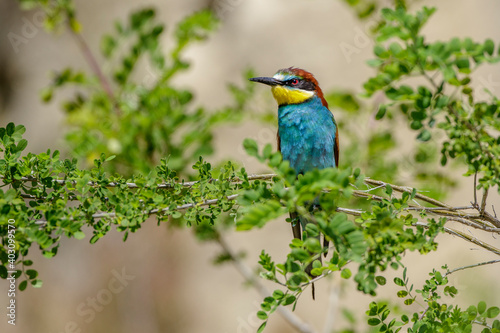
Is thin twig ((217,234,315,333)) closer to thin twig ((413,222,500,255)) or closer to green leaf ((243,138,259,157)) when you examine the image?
thin twig ((413,222,500,255))

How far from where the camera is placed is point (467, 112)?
4.71 feet

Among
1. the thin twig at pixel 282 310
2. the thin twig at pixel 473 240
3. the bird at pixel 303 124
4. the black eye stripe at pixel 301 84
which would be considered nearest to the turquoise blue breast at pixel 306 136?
the bird at pixel 303 124

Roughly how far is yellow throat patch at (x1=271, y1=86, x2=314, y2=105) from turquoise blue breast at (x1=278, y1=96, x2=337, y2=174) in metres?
0.03

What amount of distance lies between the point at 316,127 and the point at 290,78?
Answer: 1.11 feet

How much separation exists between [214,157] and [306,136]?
2219 millimetres

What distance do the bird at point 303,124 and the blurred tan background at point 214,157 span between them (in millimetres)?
1932

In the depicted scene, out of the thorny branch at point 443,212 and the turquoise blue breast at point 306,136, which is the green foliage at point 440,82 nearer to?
the thorny branch at point 443,212

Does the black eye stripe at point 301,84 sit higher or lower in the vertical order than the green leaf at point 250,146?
higher

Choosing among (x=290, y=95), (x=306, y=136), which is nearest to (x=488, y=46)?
(x=306, y=136)

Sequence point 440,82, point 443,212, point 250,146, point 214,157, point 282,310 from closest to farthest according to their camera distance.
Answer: point 250,146
point 440,82
point 443,212
point 282,310
point 214,157

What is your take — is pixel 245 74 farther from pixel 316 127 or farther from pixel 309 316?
pixel 309 316

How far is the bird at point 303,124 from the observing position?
2.52m

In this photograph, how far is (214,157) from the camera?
466 cm

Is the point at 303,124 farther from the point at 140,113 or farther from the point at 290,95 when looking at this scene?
the point at 140,113
